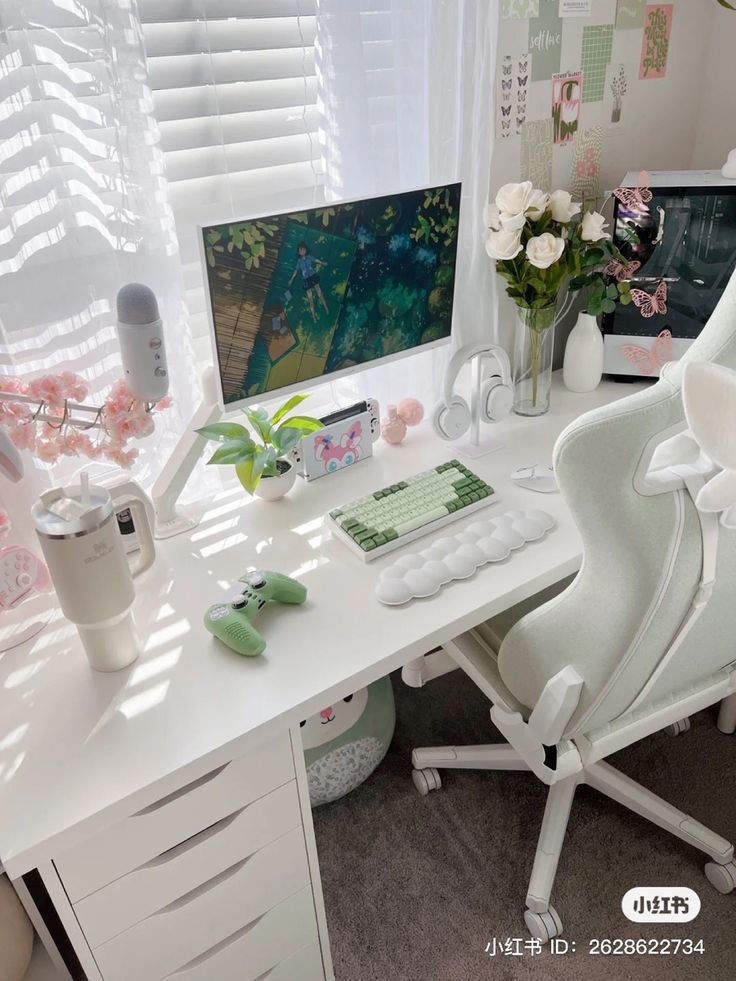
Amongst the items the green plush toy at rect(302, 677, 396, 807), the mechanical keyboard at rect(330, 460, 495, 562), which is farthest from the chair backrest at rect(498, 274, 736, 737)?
the green plush toy at rect(302, 677, 396, 807)

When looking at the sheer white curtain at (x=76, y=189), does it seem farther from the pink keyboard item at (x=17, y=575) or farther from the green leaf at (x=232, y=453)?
the green leaf at (x=232, y=453)

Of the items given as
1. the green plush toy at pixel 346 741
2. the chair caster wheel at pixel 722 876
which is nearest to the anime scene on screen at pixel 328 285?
the green plush toy at pixel 346 741

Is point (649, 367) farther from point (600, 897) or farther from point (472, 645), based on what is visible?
point (600, 897)

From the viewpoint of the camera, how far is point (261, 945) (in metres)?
1.19

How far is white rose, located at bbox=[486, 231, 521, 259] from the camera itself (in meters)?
1.51

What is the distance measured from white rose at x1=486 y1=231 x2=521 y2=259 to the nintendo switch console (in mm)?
385

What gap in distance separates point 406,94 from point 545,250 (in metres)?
0.39

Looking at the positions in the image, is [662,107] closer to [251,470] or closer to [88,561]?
[251,470]

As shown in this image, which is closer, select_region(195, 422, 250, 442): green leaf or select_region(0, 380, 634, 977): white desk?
select_region(0, 380, 634, 977): white desk

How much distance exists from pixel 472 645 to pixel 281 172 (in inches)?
36.7

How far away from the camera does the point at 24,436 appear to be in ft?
3.67

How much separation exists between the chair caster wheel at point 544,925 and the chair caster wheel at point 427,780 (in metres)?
0.33

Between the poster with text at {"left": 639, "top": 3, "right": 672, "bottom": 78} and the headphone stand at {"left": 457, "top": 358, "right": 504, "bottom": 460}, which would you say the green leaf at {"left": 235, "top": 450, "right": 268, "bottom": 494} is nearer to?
the headphone stand at {"left": 457, "top": 358, "right": 504, "bottom": 460}

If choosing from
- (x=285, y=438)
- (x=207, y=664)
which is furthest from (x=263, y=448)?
(x=207, y=664)
